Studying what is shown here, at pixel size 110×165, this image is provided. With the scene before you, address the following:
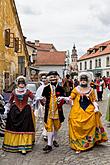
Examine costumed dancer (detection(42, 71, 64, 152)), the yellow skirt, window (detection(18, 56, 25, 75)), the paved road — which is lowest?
the paved road

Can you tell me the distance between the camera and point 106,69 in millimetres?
54188

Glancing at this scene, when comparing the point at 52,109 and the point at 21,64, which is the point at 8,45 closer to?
the point at 21,64

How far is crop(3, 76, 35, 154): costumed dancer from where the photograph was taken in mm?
6156

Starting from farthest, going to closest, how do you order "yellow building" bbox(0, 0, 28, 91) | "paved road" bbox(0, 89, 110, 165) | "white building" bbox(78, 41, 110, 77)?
"white building" bbox(78, 41, 110, 77) → "yellow building" bbox(0, 0, 28, 91) → "paved road" bbox(0, 89, 110, 165)

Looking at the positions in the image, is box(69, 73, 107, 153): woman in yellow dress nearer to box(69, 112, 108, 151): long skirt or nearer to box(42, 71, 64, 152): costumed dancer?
box(69, 112, 108, 151): long skirt

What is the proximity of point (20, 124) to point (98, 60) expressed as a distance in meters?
51.8

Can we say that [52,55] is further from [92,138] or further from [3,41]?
[92,138]

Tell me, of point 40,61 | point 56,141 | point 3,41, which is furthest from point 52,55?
point 56,141

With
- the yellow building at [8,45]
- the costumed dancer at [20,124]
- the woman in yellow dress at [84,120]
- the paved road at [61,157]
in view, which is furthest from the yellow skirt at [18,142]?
the yellow building at [8,45]

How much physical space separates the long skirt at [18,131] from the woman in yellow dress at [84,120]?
0.83 metres

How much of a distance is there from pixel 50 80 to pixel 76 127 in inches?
44.7

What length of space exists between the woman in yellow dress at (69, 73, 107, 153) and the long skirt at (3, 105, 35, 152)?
83cm

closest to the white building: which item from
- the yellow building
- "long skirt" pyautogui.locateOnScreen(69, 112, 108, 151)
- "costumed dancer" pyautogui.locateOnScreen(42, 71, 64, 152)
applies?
the yellow building

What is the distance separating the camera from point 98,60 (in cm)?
5703
